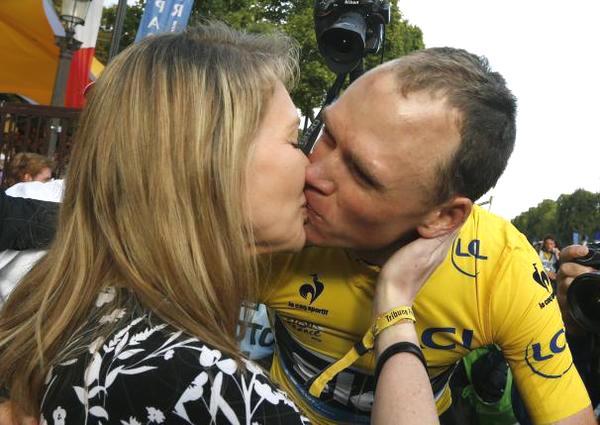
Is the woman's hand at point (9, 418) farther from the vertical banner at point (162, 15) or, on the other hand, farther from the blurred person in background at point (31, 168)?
the vertical banner at point (162, 15)

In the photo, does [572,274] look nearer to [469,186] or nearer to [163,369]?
[469,186]

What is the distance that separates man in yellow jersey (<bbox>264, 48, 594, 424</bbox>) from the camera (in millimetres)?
2104

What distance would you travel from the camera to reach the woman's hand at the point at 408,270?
83.0 inches

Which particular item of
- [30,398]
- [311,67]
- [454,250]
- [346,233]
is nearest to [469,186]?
[454,250]

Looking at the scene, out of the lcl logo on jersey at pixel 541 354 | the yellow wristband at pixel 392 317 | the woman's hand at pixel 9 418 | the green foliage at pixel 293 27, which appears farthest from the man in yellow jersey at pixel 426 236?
the green foliage at pixel 293 27

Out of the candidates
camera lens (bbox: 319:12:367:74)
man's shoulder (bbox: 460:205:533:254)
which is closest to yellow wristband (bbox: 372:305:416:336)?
man's shoulder (bbox: 460:205:533:254)

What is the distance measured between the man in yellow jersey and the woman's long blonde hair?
56 centimetres

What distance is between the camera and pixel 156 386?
49.2 inches

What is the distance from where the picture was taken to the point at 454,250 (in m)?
2.39

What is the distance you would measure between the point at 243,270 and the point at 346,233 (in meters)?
0.65

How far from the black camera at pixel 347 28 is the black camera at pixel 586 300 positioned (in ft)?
4.99

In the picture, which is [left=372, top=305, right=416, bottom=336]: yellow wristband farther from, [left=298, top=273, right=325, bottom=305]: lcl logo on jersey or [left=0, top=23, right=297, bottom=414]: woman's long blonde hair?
[left=0, top=23, right=297, bottom=414]: woman's long blonde hair

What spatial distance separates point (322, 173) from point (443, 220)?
499mm

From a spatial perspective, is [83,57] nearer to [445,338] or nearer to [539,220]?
[445,338]
